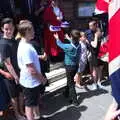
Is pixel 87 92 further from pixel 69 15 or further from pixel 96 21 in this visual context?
pixel 69 15

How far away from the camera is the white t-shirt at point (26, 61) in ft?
16.4

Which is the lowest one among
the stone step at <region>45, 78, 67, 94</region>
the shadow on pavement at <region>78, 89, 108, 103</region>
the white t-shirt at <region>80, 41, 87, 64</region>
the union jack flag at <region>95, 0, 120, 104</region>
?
the shadow on pavement at <region>78, 89, 108, 103</region>

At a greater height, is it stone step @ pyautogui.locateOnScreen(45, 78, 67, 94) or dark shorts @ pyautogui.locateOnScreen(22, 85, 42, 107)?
dark shorts @ pyautogui.locateOnScreen(22, 85, 42, 107)

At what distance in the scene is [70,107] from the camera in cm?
646

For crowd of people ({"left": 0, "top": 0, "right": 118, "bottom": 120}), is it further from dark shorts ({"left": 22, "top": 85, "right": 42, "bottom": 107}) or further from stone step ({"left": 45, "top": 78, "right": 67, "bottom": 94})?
stone step ({"left": 45, "top": 78, "right": 67, "bottom": 94})

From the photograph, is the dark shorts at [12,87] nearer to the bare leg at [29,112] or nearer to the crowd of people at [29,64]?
the crowd of people at [29,64]

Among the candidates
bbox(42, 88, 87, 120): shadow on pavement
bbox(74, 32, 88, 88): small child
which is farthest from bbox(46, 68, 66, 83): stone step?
bbox(74, 32, 88, 88): small child

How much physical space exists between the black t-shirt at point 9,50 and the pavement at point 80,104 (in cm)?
118

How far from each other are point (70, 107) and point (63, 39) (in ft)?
6.43

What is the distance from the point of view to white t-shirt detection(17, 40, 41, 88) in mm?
4984

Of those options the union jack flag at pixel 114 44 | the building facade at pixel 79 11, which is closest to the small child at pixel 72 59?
the building facade at pixel 79 11

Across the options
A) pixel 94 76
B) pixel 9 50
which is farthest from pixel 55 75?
pixel 9 50

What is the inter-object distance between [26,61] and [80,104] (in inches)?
75.4

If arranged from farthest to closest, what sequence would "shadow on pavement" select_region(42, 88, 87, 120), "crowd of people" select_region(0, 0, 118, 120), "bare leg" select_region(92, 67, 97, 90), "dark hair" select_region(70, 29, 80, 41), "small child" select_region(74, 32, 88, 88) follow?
"bare leg" select_region(92, 67, 97, 90) → "small child" select_region(74, 32, 88, 88) → "dark hair" select_region(70, 29, 80, 41) → "shadow on pavement" select_region(42, 88, 87, 120) → "crowd of people" select_region(0, 0, 118, 120)
